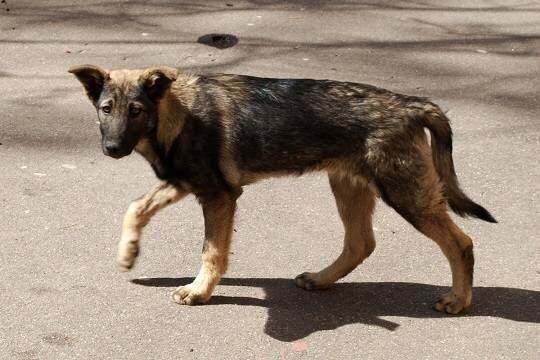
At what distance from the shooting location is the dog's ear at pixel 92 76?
6.00 metres

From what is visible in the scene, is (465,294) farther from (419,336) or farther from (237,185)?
(237,185)

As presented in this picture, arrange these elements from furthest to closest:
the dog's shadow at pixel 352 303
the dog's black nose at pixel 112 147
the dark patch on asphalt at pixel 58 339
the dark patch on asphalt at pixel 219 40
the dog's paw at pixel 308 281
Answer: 1. the dark patch on asphalt at pixel 219 40
2. the dog's paw at pixel 308 281
3. the dog's shadow at pixel 352 303
4. the dog's black nose at pixel 112 147
5. the dark patch on asphalt at pixel 58 339

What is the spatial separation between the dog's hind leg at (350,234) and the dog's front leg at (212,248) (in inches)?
24.4

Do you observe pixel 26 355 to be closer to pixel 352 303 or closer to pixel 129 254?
pixel 129 254

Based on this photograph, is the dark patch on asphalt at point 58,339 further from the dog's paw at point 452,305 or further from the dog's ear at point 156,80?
the dog's paw at point 452,305

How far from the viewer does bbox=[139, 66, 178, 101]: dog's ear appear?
6.00 m

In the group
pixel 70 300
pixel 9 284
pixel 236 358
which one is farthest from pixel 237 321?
pixel 9 284

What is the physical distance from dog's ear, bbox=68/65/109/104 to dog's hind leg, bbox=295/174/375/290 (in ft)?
5.06

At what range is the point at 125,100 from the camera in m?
5.98

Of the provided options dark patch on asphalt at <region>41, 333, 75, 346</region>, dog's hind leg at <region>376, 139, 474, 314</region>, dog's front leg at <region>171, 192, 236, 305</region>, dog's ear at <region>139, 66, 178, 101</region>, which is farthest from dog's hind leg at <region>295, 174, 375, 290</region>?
dark patch on asphalt at <region>41, 333, 75, 346</region>

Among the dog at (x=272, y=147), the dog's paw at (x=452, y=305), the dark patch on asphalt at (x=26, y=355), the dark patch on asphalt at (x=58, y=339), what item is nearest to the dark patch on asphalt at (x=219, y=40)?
the dog at (x=272, y=147)

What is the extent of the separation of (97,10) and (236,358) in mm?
7860

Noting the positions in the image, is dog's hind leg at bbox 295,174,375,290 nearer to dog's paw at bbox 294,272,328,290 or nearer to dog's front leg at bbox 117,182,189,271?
dog's paw at bbox 294,272,328,290

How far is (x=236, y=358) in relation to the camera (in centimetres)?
571
